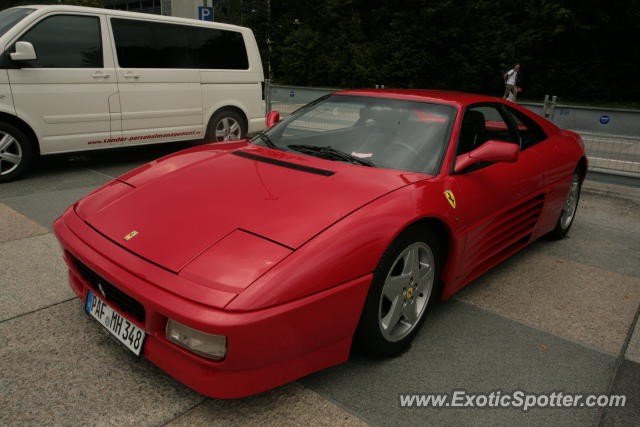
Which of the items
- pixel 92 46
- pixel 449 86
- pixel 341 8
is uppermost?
pixel 341 8

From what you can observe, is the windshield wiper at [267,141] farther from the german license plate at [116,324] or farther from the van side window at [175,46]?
the van side window at [175,46]

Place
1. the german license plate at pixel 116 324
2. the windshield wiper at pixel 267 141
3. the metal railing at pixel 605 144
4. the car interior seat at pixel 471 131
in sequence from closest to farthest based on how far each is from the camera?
the german license plate at pixel 116 324, the car interior seat at pixel 471 131, the windshield wiper at pixel 267 141, the metal railing at pixel 605 144

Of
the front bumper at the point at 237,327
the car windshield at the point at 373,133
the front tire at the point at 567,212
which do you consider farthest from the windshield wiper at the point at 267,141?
the front tire at the point at 567,212

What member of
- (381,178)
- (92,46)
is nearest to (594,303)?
(381,178)

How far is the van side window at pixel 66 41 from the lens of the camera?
17.9ft

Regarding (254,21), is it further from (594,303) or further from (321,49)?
(594,303)

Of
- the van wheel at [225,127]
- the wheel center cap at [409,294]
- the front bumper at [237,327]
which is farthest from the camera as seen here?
the van wheel at [225,127]

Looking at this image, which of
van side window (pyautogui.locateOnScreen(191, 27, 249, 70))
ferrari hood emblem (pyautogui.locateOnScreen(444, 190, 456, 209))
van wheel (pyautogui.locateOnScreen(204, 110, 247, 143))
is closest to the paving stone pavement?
ferrari hood emblem (pyautogui.locateOnScreen(444, 190, 456, 209))

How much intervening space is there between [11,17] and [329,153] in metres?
4.61

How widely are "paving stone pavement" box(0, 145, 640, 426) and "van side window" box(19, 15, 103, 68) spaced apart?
2.40m

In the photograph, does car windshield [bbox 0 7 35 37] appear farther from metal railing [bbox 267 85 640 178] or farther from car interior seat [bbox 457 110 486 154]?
metal railing [bbox 267 85 640 178]

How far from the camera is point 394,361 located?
2527 mm

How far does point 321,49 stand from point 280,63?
4.30 m

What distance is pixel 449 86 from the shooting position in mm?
26688
